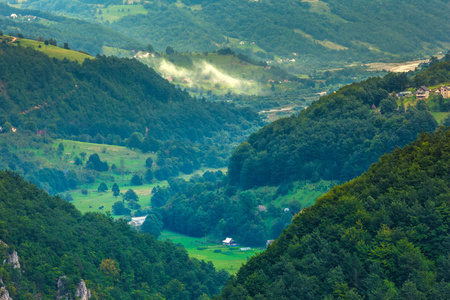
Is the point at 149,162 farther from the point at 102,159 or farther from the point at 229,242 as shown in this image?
the point at 229,242

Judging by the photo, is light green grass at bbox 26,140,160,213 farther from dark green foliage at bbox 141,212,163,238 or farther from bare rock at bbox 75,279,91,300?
bare rock at bbox 75,279,91,300

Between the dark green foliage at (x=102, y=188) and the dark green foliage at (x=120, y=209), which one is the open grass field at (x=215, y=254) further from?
the dark green foliage at (x=102, y=188)

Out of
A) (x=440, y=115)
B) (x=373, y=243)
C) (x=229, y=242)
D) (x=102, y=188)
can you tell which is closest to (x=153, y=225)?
(x=229, y=242)

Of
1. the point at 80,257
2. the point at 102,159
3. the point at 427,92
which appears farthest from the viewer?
the point at 102,159

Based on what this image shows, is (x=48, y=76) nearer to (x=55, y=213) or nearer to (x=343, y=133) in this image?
(x=343, y=133)

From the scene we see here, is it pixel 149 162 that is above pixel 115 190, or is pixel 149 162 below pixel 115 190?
below
